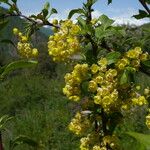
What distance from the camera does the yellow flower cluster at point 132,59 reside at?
2.04 meters

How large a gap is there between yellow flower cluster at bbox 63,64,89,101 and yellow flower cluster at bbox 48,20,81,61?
8 cm

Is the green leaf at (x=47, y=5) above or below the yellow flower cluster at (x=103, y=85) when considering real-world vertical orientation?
above

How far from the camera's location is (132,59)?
2080mm

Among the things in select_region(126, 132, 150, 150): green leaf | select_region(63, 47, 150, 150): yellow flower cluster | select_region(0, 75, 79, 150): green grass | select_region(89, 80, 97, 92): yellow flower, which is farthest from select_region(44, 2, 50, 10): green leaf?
select_region(0, 75, 79, 150): green grass

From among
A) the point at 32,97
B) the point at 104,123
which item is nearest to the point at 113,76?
the point at 104,123

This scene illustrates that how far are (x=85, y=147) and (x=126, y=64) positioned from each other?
0.40 meters

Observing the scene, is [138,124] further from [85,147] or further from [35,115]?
[85,147]

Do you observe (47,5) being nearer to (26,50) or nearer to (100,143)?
(26,50)

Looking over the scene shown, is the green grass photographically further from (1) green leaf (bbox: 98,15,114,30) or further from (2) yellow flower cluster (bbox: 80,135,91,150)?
(2) yellow flower cluster (bbox: 80,135,91,150)

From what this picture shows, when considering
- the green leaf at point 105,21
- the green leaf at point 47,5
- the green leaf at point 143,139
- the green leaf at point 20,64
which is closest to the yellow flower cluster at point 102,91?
the green leaf at point 20,64

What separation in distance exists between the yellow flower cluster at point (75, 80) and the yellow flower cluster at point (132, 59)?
15cm

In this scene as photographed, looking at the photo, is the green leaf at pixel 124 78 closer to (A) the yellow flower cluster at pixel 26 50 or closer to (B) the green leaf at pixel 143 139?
(A) the yellow flower cluster at pixel 26 50

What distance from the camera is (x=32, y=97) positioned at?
21.8 m

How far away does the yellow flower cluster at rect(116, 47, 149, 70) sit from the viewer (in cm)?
204
